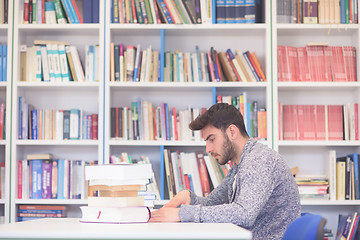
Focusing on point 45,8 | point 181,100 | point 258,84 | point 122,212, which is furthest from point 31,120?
point 122,212

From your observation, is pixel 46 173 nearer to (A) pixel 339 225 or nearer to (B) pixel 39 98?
(B) pixel 39 98

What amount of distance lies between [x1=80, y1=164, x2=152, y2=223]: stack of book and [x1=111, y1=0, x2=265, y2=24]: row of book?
6.67ft

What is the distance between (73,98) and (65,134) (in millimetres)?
369

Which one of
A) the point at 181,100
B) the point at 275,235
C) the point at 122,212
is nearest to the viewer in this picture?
the point at 122,212

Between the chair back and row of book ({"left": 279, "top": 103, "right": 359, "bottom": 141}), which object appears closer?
the chair back

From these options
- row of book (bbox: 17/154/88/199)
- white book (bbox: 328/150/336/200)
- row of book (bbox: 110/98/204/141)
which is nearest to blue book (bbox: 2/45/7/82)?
row of book (bbox: 17/154/88/199)

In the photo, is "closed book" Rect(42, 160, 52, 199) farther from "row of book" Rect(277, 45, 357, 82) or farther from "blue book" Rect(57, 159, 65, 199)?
"row of book" Rect(277, 45, 357, 82)

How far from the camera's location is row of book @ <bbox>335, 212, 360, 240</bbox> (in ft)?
11.8

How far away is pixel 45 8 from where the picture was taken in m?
3.82

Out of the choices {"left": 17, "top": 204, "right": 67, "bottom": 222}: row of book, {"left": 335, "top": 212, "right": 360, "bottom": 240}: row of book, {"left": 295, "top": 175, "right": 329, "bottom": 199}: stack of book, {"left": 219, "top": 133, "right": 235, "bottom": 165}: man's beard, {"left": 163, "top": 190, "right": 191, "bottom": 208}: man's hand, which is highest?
{"left": 219, "top": 133, "right": 235, "bottom": 165}: man's beard

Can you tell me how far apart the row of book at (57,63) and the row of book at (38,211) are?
36.3 inches

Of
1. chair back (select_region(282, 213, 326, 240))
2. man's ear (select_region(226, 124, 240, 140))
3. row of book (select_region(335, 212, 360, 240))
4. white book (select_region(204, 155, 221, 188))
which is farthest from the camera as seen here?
white book (select_region(204, 155, 221, 188))

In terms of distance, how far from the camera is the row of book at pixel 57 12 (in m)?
3.80

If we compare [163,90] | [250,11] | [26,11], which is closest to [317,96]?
[250,11]
